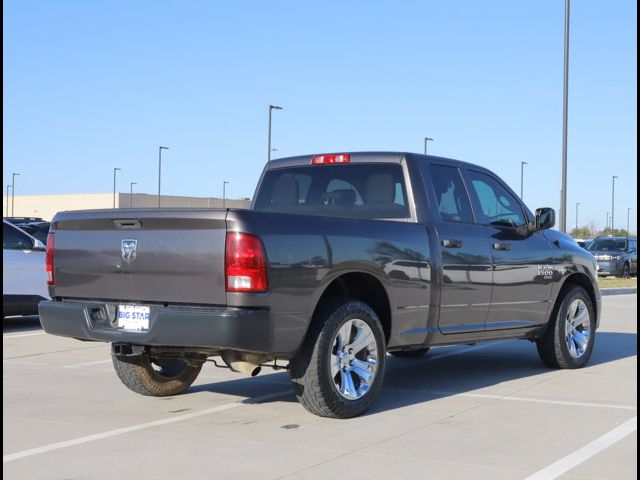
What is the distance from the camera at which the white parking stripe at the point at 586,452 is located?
17.9 feet

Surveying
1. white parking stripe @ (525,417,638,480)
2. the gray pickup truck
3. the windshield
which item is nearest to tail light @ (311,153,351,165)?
the gray pickup truck

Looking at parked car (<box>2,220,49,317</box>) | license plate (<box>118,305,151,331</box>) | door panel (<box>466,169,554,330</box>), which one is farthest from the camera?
parked car (<box>2,220,49,317</box>)

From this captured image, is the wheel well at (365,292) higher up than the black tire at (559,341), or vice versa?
the wheel well at (365,292)

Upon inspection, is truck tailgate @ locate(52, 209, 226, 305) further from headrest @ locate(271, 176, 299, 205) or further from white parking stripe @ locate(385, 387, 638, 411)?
white parking stripe @ locate(385, 387, 638, 411)

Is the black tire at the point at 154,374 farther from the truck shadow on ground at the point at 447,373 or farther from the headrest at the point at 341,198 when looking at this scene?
the headrest at the point at 341,198

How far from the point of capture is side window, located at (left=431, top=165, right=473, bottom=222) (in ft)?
27.1

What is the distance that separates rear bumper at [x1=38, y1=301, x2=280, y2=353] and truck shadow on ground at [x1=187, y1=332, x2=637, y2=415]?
142 cm

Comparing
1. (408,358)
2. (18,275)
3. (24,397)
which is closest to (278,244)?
(24,397)

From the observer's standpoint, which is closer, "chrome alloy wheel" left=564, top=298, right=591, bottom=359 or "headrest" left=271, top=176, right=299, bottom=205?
"headrest" left=271, top=176, right=299, bottom=205

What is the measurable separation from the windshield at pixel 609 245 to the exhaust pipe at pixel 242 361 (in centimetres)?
3142

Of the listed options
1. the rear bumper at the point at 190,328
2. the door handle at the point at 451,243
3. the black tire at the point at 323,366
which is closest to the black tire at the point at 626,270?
the door handle at the point at 451,243

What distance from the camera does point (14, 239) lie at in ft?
44.3

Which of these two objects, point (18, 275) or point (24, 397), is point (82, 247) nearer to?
point (24, 397)

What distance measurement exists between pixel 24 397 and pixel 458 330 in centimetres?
352
